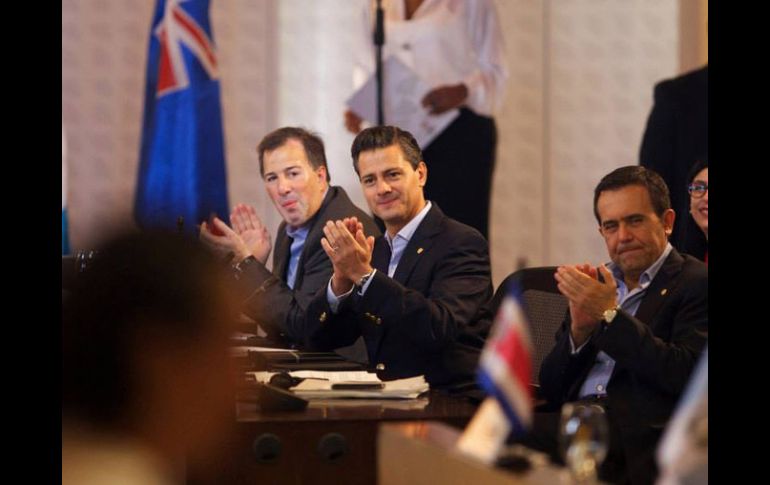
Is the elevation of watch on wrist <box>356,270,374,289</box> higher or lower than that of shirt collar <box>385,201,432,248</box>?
lower

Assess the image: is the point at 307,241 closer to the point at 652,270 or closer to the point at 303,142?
the point at 303,142

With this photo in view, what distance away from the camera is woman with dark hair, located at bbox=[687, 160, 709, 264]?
3.60 meters

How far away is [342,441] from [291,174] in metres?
2.25

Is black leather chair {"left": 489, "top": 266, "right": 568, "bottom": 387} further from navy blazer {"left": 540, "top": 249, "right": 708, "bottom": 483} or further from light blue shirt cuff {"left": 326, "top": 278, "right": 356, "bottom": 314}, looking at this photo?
light blue shirt cuff {"left": 326, "top": 278, "right": 356, "bottom": 314}

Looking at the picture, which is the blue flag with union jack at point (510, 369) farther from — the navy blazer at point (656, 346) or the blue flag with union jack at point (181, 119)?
the blue flag with union jack at point (181, 119)

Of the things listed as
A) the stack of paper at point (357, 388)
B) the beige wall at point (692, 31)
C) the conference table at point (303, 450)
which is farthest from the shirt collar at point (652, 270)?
the beige wall at point (692, 31)

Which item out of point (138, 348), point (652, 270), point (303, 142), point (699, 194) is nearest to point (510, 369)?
point (138, 348)

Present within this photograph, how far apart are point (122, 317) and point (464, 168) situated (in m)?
4.95

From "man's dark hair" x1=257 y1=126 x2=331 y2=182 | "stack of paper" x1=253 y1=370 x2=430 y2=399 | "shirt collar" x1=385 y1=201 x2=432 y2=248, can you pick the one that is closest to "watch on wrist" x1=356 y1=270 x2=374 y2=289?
"shirt collar" x1=385 y1=201 x2=432 y2=248

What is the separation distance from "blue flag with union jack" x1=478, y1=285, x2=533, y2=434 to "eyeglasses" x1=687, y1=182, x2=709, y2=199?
8.05 feet

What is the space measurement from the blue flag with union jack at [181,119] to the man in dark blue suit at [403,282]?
7.84 feet

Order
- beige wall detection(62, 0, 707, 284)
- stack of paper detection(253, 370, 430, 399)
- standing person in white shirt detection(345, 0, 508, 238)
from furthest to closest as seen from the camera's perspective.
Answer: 1. beige wall detection(62, 0, 707, 284)
2. standing person in white shirt detection(345, 0, 508, 238)
3. stack of paper detection(253, 370, 430, 399)

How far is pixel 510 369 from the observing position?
1230mm

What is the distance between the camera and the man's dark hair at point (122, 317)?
3.82 feet
